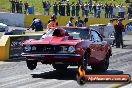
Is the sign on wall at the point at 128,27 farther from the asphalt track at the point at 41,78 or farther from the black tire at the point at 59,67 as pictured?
the black tire at the point at 59,67

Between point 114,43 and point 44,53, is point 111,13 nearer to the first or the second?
point 114,43

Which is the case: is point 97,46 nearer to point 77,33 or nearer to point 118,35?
point 77,33

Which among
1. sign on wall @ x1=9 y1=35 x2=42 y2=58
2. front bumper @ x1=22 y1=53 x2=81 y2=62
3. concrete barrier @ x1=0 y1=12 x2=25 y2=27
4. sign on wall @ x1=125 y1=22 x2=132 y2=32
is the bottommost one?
sign on wall @ x1=125 y1=22 x2=132 y2=32

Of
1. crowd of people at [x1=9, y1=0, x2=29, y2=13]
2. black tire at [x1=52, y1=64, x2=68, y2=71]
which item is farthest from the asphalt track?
crowd of people at [x1=9, y1=0, x2=29, y2=13]

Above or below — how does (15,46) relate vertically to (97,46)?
below

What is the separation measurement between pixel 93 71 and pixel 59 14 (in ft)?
90.6

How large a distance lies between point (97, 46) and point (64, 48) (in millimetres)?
1956

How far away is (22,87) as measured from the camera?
1088 centimetres

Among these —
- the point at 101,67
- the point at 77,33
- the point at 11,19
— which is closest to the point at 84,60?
the point at 77,33

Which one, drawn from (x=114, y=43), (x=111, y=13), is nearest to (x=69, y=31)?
(x=114, y=43)

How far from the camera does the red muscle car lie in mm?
12766

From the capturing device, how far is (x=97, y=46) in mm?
14500

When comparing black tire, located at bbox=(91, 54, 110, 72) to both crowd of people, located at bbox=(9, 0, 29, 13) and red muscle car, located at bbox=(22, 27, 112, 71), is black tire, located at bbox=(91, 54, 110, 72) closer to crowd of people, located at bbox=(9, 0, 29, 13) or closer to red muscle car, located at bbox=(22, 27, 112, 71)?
red muscle car, located at bbox=(22, 27, 112, 71)

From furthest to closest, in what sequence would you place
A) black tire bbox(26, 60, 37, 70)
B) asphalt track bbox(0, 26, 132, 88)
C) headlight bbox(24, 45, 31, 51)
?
black tire bbox(26, 60, 37, 70), headlight bbox(24, 45, 31, 51), asphalt track bbox(0, 26, 132, 88)
